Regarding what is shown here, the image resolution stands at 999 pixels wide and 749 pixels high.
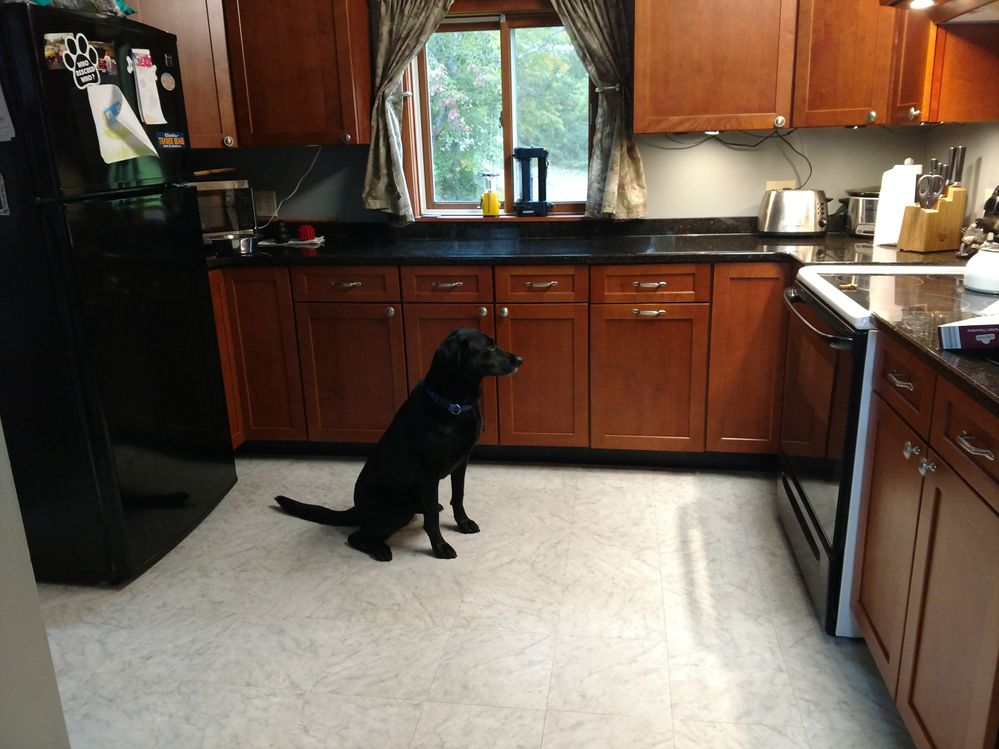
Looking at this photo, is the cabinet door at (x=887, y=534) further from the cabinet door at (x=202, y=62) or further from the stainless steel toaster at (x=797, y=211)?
the cabinet door at (x=202, y=62)

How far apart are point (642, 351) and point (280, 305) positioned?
4.85 ft

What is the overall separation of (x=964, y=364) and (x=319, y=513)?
2.05m

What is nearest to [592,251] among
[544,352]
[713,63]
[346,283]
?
[544,352]

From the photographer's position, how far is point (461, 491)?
105 inches

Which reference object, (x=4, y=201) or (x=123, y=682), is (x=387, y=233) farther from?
(x=123, y=682)

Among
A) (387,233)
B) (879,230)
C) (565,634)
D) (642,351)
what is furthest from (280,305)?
(879,230)

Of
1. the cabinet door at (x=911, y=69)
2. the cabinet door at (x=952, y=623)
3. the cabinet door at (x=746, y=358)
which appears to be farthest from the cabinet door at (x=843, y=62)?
the cabinet door at (x=952, y=623)

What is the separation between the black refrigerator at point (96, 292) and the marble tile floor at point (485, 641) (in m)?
0.24

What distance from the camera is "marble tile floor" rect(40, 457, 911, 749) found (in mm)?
1834

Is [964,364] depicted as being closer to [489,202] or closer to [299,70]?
[489,202]

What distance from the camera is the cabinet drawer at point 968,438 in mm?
1267

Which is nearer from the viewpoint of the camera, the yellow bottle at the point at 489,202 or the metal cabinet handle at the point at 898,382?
the metal cabinet handle at the point at 898,382

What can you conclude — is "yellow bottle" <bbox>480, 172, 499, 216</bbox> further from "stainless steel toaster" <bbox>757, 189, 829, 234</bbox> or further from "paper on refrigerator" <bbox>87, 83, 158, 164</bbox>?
"paper on refrigerator" <bbox>87, 83, 158, 164</bbox>

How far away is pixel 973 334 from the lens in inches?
57.9
